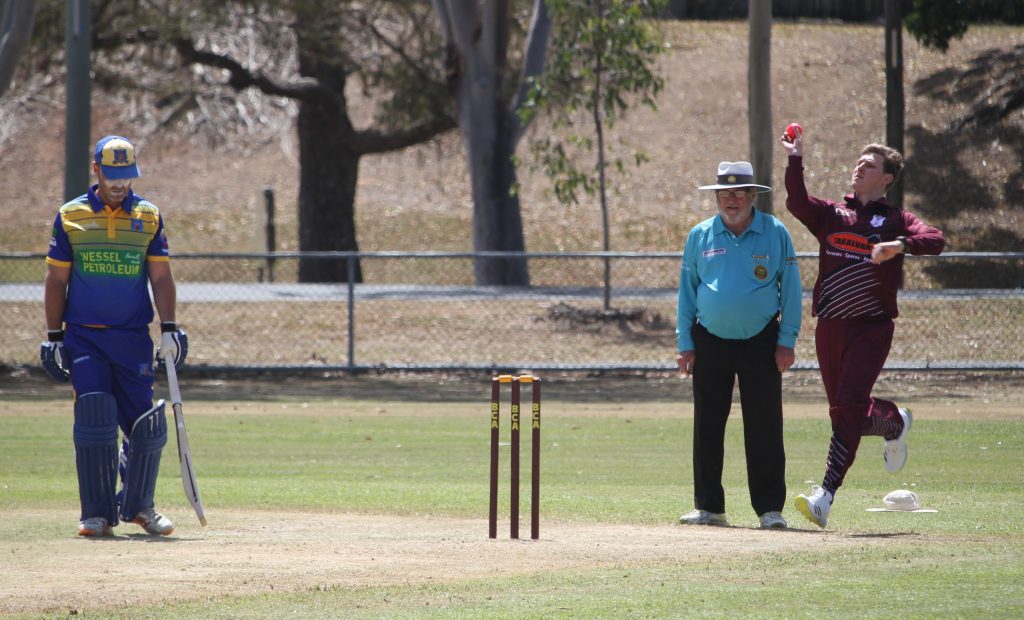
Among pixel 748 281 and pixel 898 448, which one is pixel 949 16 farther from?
pixel 748 281

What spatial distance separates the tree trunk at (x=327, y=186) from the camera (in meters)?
31.8

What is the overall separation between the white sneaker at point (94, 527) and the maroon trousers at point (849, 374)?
4.14 meters

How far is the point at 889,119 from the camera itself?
28.5m

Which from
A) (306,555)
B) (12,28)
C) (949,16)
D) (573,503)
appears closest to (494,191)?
(12,28)

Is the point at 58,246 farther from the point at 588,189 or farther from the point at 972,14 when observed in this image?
the point at 972,14

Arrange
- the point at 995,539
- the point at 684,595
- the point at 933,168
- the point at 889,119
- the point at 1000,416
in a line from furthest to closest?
1. the point at 933,168
2. the point at 889,119
3. the point at 1000,416
4. the point at 995,539
5. the point at 684,595

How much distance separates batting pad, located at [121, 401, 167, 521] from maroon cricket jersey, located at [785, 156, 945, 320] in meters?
3.81

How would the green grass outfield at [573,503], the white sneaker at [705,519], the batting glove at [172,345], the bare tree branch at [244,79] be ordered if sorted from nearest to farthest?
the green grass outfield at [573,503], the batting glove at [172,345], the white sneaker at [705,519], the bare tree branch at [244,79]

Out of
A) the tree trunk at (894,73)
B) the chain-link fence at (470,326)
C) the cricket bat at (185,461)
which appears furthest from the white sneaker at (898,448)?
the tree trunk at (894,73)

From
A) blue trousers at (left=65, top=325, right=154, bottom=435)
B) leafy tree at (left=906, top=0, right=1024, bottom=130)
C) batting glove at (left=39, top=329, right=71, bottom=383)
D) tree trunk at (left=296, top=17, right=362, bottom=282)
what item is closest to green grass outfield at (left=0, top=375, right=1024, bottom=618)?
blue trousers at (left=65, top=325, right=154, bottom=435)

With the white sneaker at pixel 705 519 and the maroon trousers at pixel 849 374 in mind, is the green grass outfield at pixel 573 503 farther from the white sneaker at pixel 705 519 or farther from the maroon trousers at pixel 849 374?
the maroon trousers at pixel 849 374

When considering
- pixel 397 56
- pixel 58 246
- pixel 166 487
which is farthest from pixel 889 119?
pixel 58 246

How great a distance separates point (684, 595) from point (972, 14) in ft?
96.4

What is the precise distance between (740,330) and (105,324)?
3.62m
